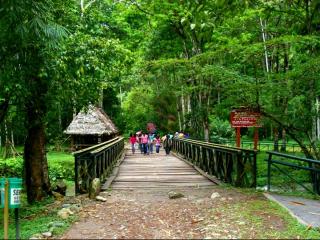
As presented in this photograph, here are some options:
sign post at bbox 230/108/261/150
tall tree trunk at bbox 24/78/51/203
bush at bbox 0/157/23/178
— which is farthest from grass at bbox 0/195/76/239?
bush at bbox 0/157/23/178

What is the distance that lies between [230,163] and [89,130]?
24.6m

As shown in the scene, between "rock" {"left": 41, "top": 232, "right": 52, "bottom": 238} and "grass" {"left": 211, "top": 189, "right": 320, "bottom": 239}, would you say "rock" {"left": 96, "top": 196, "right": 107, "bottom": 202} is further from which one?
"rock" {"left": 41, "top": 232, "right": 52, "bottom": 238}

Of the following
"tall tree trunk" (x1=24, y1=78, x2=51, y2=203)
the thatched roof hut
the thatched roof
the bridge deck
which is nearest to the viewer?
"tall tree trunk" (x1=24, y1=78, x2=51, y2=203)

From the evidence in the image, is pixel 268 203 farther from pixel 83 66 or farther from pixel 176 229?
pixel 83 66

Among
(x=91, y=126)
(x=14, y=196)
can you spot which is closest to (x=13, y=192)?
(x=14, y=196)

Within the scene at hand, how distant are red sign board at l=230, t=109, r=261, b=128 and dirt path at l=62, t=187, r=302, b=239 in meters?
3.09

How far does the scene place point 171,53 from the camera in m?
26.5

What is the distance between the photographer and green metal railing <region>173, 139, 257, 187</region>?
11.1 m

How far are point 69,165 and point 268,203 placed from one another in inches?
746

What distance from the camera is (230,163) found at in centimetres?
A: 1188

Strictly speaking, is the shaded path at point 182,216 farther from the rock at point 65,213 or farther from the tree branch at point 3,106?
the tree branch at point 3,106

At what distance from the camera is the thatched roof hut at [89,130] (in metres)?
35.1

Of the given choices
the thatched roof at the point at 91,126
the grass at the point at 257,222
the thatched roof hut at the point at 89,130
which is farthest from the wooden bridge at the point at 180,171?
the thatched roof hut at the point at 89,130

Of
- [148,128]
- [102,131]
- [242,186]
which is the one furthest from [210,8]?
[148,128]
